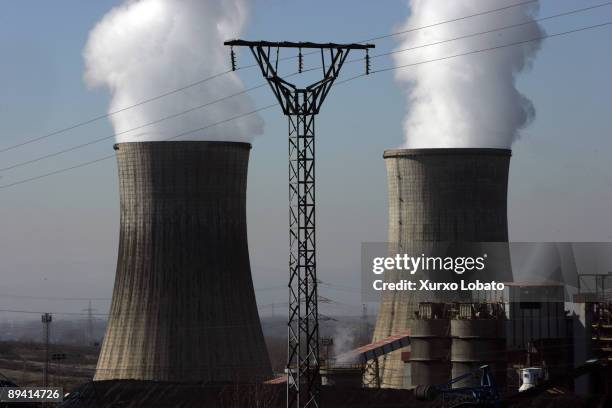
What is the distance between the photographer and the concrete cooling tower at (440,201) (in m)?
38.3

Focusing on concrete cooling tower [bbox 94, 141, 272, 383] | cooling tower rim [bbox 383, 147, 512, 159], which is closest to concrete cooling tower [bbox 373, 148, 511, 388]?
cooling tower rim [bbox 383, 147, 512, 159]

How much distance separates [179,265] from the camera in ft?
121

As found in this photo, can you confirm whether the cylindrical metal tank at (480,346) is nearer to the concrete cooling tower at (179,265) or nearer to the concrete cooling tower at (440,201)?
the concrete cooling tower at (440,201)

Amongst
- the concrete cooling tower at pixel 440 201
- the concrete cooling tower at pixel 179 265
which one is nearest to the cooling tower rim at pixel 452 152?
the concrete cooling tower at pixel 440 201

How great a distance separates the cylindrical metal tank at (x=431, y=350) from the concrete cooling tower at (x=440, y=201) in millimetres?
39

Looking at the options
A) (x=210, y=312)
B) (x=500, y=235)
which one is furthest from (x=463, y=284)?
(x=210, y=312)

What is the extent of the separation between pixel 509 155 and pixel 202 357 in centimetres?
1052

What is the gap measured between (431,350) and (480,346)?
6.33ft

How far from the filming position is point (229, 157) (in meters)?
37.0

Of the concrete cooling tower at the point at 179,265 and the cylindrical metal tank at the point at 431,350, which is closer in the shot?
the concrete cooling tower at the point at 179,265

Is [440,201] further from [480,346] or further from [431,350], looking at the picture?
[480,346]

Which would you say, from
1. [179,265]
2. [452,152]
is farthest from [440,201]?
[179,265]

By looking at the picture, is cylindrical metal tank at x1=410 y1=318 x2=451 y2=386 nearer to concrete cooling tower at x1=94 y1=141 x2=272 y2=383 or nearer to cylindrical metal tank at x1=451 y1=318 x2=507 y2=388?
cylindrical metal tank at x1=451 y1=318 x2=507 y2=388

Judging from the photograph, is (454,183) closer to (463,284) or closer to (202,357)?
(463,284)
